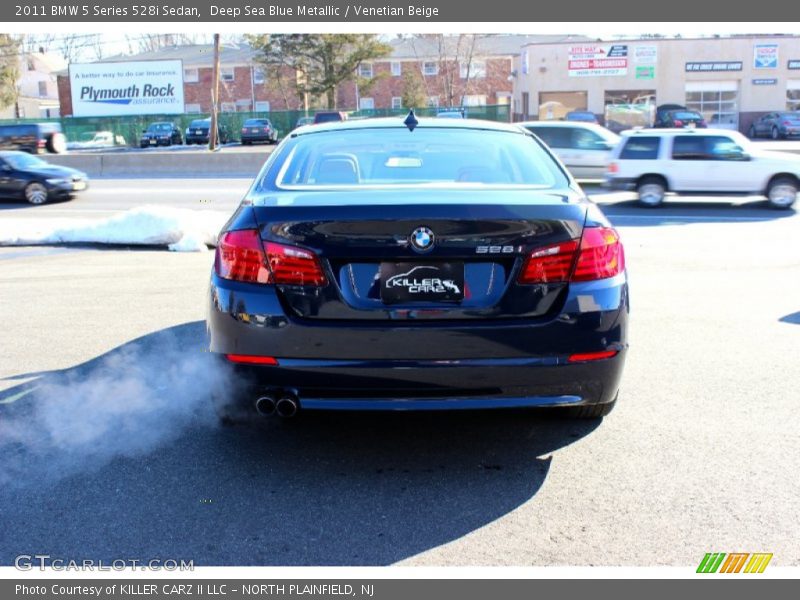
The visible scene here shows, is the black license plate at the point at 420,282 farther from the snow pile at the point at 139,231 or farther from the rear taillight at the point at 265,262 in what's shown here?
the snow pile at the point at 139,231

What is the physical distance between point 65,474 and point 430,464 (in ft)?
5.69

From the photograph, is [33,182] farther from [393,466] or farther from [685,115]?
[685,115]

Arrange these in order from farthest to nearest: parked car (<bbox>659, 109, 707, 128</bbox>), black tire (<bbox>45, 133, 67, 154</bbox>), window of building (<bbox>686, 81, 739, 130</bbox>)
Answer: window of building (<bbox>686, 81, 739, 130</bbox>)
parked car (<bbox>659, 109, 707, 128</bbox>)
black tire (<bbox>45, 133, 67, 154</bbox>)

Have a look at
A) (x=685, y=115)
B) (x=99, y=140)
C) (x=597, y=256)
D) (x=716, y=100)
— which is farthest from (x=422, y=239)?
(x=716, y=100)

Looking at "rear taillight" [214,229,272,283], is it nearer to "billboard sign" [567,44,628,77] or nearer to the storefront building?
the storefront building

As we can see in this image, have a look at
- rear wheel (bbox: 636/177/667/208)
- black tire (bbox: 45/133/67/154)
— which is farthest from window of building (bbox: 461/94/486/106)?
rear wheel (bbox: 636/177/667/208)

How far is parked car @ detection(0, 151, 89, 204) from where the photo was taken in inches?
809

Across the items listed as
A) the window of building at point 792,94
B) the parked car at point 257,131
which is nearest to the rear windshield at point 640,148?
the parked car at point 257,131

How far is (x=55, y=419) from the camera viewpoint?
4.80 metres

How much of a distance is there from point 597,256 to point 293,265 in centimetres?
132

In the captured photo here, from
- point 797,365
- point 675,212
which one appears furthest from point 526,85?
point 797,365

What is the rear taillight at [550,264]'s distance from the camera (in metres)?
3.64

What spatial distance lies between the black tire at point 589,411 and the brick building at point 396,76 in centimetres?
5624

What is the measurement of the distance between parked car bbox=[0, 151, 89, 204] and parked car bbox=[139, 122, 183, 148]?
103 feet
